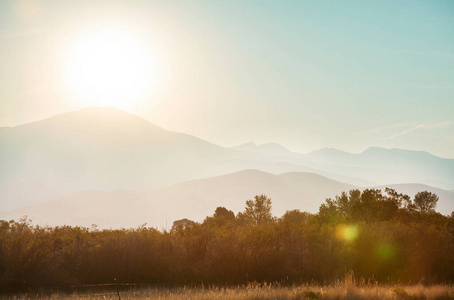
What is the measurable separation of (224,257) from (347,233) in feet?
25.8

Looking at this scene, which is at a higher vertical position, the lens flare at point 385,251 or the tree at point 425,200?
the tree at point 425,200

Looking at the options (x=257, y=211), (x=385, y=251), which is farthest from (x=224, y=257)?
(x=257, y=211)

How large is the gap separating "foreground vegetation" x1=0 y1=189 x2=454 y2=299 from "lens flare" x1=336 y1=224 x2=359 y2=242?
6 centimetres

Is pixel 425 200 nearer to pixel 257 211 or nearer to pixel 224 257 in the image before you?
pixel 257 211

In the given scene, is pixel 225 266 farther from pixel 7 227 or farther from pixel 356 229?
pixel 7 227

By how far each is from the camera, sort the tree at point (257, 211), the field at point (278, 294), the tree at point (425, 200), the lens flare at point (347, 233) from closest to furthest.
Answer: the field at point (278, 294)
the lens flare at point (347, 233)
the tree at point (257, 211)
the tree at point (425, 200)

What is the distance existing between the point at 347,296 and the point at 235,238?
24.4ft

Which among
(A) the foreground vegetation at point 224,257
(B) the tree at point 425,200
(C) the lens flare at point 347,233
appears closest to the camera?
(A) the foreground vegetation at point 224,257

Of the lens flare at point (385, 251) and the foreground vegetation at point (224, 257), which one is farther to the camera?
the lens flare at point (385, 251)

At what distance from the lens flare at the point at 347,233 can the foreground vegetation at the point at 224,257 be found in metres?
0.06

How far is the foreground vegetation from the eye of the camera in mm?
17641

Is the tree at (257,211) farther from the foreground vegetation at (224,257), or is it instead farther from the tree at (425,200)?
the tree at (425,200)

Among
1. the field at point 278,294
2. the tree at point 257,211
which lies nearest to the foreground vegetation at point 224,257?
the field at point 278,294

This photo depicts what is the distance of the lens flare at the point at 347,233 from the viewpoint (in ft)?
78.2
